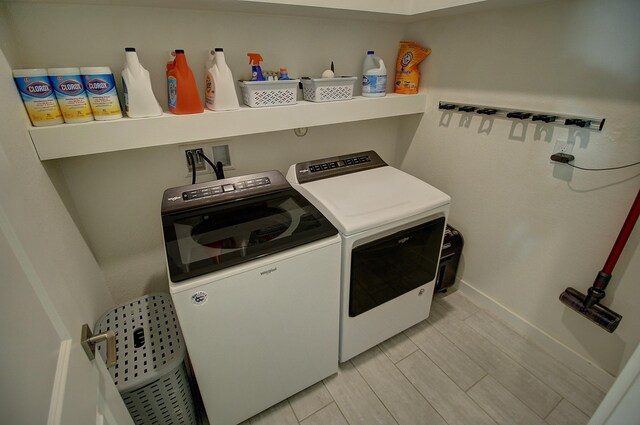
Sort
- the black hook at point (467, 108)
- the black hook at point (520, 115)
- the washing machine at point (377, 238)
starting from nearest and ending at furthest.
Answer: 1. the washing machine at point (377, 238)
2. the black hook at point (520, 115)
3. the black hook at point (467, 108)

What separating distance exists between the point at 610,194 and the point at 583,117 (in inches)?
13.7

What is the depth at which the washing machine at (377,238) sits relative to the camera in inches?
50.6

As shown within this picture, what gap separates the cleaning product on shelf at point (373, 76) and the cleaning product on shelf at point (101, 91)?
1212mm

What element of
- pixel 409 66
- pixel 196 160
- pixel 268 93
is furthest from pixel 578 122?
pixel 196 160

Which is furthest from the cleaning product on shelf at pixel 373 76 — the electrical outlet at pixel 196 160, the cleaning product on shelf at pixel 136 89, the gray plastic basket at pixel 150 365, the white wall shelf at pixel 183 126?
the gray plastic basket at pixel 150 365

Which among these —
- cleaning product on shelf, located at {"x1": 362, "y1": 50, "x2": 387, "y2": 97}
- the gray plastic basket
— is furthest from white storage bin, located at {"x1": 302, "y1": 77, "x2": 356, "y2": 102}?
the gray plastic basket

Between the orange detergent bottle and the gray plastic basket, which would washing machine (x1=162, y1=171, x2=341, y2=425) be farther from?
the orange detergent bottle

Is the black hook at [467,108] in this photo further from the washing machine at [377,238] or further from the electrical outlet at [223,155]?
the electrical outlet at [223,155]

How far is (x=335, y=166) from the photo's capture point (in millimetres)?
1677

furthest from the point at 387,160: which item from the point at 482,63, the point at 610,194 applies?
the point at 610,194

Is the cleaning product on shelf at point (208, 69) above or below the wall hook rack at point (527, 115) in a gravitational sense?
above

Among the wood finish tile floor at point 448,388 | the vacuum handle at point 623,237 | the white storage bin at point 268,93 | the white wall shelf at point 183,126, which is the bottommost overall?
the wood finish tile floor at point 448,388

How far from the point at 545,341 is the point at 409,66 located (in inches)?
69.5

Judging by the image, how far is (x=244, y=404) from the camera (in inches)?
50.6
